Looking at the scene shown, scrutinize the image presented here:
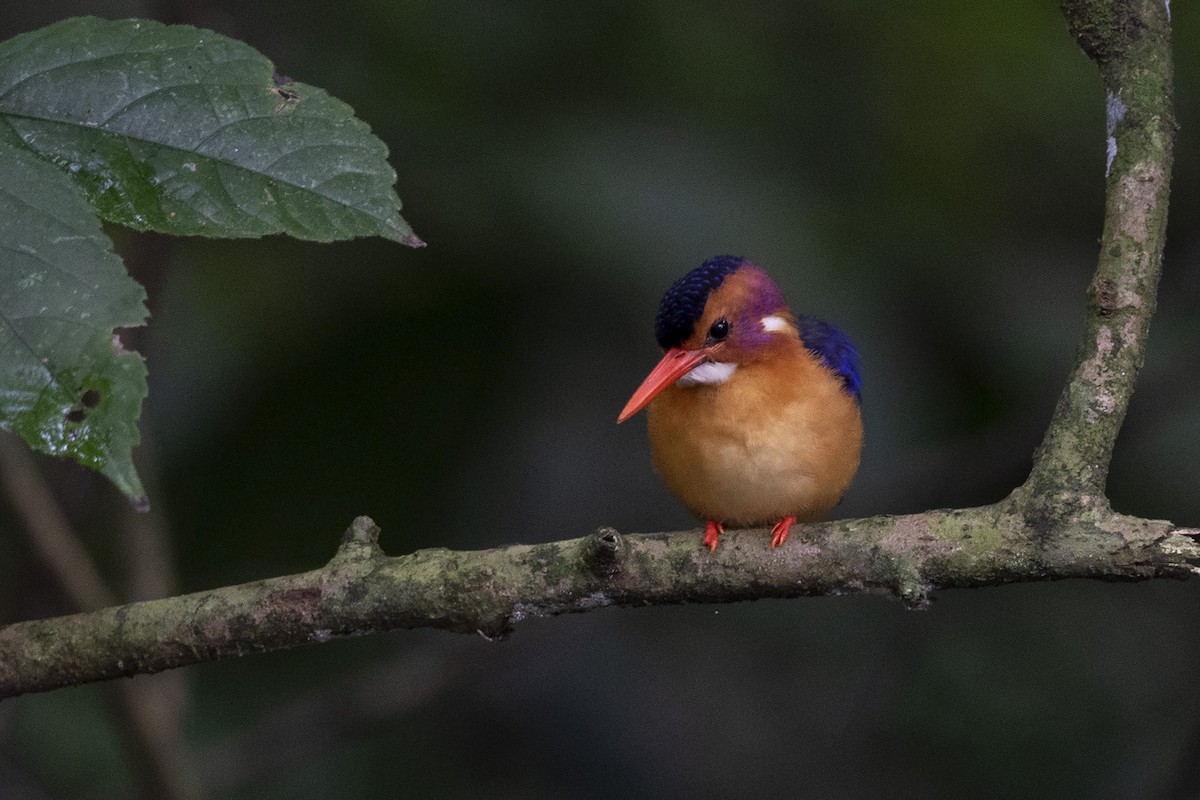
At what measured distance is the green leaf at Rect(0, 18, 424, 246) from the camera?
1.48 m

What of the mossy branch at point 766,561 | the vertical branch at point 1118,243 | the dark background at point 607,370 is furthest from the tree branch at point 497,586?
the dark background at point 607,370

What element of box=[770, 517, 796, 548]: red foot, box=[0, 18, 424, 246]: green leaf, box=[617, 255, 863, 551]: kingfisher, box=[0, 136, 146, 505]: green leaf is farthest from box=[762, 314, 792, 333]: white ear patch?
box=[0, 136, 146, 505]: green leaf

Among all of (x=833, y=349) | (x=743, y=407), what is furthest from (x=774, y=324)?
(x=743, y=407)

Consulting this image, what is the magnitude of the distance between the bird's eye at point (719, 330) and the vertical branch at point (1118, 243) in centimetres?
81

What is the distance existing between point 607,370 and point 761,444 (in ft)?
5.39

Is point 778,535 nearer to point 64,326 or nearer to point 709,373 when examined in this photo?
point 709,373

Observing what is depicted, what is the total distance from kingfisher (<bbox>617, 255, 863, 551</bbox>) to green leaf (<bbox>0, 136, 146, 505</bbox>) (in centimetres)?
114

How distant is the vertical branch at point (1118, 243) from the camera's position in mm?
1772

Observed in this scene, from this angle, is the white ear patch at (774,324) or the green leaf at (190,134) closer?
the green leaf at (190,134)

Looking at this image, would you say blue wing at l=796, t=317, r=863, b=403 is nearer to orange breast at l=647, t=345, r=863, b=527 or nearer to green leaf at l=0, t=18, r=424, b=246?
orange breast at l=647, t=345, r=863, b=527

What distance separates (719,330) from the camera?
256 centimetres

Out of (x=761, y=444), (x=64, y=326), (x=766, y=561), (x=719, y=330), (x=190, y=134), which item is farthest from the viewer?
(x=719, y=330)

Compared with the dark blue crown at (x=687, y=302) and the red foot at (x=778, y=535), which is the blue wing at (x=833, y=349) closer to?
the dark blue crown at (x=687, y=302)

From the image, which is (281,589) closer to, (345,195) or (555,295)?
(345,195)
